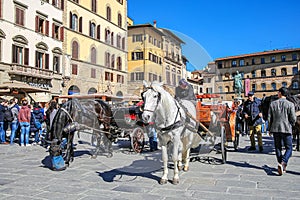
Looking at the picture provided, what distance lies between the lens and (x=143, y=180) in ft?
16.4

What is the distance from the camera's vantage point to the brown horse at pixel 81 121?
6.13 m

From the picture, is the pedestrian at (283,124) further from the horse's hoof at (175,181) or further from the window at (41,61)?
the window at (41,61)

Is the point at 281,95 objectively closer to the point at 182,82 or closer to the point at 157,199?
the point at 182,82

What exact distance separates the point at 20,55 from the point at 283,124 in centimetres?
2031

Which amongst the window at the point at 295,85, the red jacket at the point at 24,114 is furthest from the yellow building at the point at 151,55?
the window at the point at 295,85

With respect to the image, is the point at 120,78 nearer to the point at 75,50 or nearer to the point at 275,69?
the point at 75,50

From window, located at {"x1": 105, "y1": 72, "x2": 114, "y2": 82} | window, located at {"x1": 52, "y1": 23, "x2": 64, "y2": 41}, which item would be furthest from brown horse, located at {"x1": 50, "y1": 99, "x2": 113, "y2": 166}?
window, located at {"x1": 105, "y1": 72, "x2": 114, "y2": 82}

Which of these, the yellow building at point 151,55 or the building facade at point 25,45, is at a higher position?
the building facade at point 25,45

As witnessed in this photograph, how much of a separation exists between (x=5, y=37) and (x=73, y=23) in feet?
60.2

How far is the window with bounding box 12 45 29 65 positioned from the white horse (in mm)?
19139

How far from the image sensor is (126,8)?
486 centimetres

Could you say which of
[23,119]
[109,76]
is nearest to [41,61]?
[23,119]

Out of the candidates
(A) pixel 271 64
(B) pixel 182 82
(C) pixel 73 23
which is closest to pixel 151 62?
(B) pixel 182 82

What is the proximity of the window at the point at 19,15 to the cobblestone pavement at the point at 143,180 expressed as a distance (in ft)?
54.6
